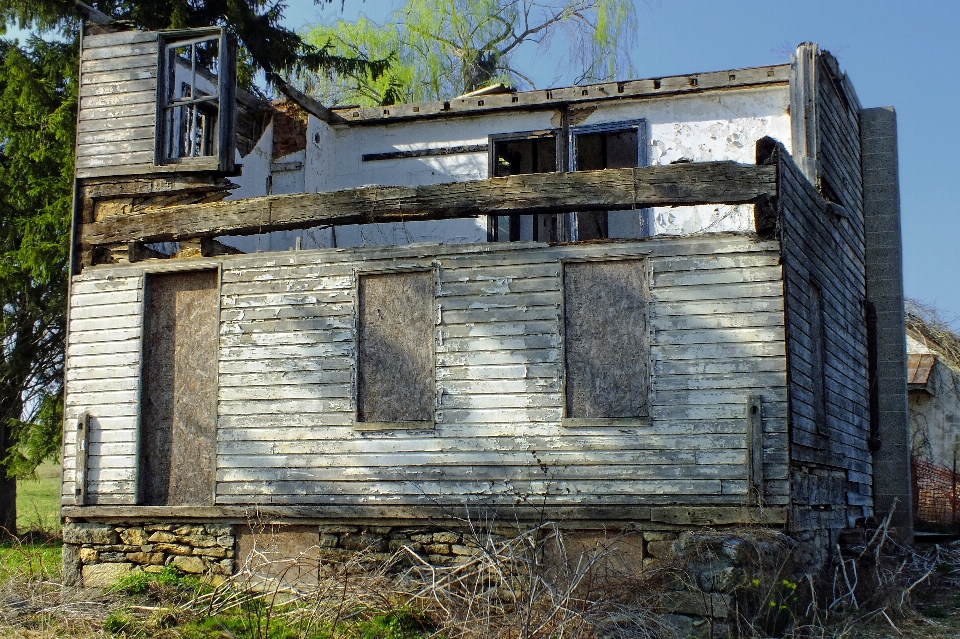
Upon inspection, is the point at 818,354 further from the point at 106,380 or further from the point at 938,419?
the point at 938,419

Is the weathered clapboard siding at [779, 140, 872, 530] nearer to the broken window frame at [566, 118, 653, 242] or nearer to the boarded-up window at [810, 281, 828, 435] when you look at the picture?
the boarded-up window at [810, 281, 828, 435]

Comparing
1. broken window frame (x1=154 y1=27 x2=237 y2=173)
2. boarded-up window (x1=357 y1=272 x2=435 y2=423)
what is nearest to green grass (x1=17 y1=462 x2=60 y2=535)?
broken window frame (x1=154 y1=27 x2=237 y2=173)

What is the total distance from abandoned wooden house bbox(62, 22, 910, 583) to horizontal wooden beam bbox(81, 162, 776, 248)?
0.03 meters

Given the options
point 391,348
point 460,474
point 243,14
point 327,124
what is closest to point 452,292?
point 391,348

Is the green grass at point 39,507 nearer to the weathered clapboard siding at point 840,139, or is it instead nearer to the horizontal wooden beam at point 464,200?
the horizontal wooden beam at point 464,200

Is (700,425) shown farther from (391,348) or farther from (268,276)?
(268,276)

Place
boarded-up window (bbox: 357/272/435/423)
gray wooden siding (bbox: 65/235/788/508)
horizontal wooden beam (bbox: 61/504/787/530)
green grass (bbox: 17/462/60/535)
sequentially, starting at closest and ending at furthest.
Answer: horizontal wooden beam (bbox: 61/504/787/530) < gray wooden siding (bbox: 65/235/788/508) < boarded-up window (bbox: 357/272/435/423) < green grass (bbox: 17/462/60/535)

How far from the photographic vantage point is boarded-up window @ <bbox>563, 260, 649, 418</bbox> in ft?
33.0

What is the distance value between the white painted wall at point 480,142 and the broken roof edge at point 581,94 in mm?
166

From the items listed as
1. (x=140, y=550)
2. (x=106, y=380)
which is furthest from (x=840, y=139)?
(x=140, y=550)

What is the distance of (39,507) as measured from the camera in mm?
23578

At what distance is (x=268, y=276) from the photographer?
11.3 meters

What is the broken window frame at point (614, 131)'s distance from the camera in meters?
13.6

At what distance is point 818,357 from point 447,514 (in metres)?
4.68
